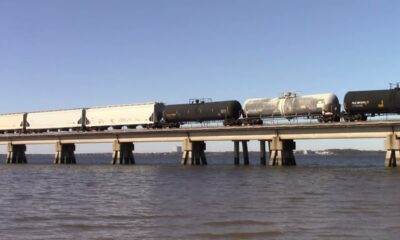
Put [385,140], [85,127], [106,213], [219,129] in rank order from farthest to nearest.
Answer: [85,127] → [219,129] → [385,140] → [106,213]

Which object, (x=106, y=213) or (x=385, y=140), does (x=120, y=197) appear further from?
(x=385, y=140)

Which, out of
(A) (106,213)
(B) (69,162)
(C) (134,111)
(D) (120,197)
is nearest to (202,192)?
(D) (120,197)

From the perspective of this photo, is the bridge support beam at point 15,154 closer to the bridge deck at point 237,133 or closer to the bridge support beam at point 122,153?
the bridge deck at point 237,133

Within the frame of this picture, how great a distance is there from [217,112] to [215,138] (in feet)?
10.3

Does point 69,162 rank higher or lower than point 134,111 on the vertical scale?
lower

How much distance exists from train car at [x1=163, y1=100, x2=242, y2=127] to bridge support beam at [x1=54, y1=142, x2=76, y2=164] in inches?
920

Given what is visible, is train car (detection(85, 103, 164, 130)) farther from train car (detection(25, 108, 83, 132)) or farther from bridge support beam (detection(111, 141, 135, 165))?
bridge support beam (detection(111, 141, 135, 165))

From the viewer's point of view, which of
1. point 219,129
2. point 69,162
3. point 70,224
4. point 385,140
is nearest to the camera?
point 70,224

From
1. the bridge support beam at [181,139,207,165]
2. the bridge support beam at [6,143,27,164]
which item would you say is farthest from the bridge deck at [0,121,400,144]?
the bridge support beam at [6,143,27,164]

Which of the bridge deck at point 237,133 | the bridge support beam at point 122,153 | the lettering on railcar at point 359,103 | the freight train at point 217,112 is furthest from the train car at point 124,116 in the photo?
the lettering on railcar at point 359,103

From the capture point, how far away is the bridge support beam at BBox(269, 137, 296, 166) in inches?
2242

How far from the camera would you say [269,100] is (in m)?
58.7

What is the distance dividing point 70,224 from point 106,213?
8.64 ft

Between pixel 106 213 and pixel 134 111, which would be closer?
pixel 106 213
